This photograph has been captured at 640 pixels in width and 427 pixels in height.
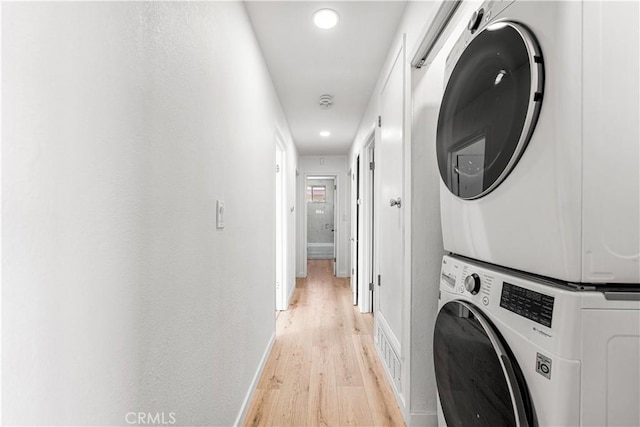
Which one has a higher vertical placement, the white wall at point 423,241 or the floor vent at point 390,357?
the white wall at point 423,241

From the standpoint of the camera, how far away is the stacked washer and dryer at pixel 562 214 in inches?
23.3

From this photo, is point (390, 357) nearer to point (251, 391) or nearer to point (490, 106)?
point (251, 391)

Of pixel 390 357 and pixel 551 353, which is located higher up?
pixel 551 353

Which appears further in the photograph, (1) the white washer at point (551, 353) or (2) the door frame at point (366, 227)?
(2) the door frame at point (366, 227)

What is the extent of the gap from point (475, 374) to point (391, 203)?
3.99ft

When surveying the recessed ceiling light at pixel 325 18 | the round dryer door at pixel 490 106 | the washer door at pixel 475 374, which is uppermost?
the recessed ceiling light at pixel 325 18

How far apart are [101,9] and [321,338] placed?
9.03 ft

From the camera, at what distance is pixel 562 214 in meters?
0.61

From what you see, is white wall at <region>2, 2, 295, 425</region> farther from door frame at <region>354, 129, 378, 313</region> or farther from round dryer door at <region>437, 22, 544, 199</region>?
door frame at <region>354, 129, 378, 313</region>

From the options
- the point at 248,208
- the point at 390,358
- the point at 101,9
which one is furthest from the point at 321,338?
the point at 101,9

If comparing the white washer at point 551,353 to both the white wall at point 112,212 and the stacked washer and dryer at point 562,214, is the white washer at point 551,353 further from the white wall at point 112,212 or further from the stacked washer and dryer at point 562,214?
the white wall at point 112,212

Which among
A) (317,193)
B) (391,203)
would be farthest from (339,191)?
(391,203)

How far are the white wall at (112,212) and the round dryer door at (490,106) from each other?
0.91 m

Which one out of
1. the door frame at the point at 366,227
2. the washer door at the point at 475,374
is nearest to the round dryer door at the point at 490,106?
the washer door at the point at 475,374
